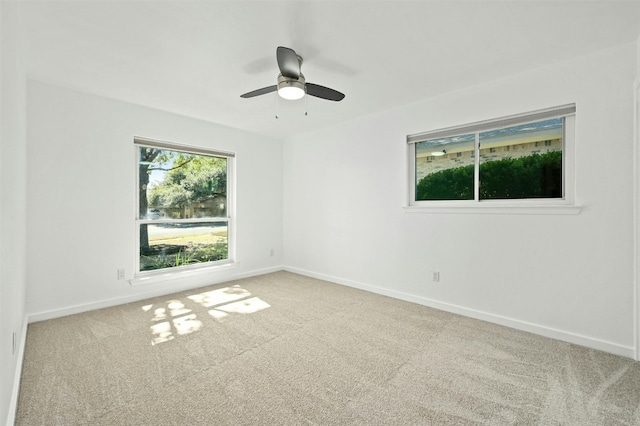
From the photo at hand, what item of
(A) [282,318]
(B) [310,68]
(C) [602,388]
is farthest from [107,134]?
(C) [602,388]

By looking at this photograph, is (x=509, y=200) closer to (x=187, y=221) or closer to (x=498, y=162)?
(x=498, y=162)

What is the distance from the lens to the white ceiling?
1.91 m

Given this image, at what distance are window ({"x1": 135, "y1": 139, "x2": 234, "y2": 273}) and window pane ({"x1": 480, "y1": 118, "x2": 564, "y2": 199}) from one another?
3.64 m

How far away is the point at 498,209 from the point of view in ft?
9.62

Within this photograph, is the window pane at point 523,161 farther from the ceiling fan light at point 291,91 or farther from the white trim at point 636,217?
the ceiling fan light at point 291,91

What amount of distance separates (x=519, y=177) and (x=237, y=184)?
12.5 ft

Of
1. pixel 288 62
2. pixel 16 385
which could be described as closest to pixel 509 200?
pixel 288 62

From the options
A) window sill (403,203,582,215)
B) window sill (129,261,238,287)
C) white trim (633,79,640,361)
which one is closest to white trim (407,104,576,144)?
white trim (633,79,640,361)

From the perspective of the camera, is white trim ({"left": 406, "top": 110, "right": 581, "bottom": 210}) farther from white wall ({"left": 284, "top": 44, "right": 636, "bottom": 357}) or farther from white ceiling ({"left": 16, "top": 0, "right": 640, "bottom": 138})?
white ceiling ({"left": 16, "top": 0, "right": 640, "bottom": 138})

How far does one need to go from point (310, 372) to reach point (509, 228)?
2.31 metres

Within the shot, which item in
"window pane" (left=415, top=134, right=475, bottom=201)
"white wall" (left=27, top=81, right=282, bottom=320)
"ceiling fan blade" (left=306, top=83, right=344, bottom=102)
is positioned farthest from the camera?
"window pane" (left=415, top=134, right=475, bottom=201)

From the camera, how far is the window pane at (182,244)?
393 cm

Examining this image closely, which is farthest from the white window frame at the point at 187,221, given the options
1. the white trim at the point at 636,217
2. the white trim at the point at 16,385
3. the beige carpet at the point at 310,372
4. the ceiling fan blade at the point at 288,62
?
the white trim at the point at 636,217

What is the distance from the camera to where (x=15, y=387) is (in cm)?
179
